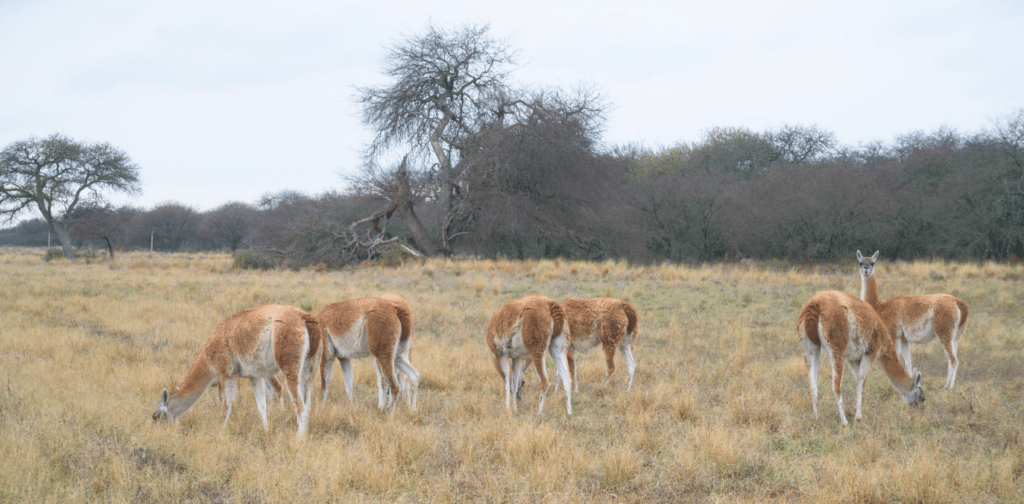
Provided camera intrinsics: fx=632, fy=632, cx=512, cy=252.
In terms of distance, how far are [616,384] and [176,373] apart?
6.08 meters

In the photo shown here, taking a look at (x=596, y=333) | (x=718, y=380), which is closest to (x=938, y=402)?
(x=718, y=380)

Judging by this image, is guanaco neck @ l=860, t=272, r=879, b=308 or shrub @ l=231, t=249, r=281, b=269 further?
shrub @ l=231, t=249, r=281, b=269

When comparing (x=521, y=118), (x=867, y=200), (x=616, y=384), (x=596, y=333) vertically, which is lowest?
(x=616, y=384)

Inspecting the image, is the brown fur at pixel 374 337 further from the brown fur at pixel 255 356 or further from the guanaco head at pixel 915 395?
the guanaco head at pixel 915 395

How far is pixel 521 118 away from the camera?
1203 inches

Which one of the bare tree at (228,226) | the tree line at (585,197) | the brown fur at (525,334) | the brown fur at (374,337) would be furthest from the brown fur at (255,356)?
the bare tree at (228,226)

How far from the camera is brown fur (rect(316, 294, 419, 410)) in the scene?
23.0 ft

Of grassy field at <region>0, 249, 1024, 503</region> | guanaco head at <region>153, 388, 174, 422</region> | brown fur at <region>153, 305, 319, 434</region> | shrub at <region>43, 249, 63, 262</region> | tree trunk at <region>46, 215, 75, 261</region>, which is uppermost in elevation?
tree trunk at <region>46, 215, 75, 261</region>

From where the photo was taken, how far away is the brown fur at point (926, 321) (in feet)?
28.7

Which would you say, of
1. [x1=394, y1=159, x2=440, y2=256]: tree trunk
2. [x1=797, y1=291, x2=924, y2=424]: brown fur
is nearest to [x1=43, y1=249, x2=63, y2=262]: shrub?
[x1=394, y1=159, x2=440, y2=256]: tree trunk

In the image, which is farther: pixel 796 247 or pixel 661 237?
pixel 661 237

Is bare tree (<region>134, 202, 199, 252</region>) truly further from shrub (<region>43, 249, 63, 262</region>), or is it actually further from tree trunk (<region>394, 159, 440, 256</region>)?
tree trunk (<region>394, 159, 440, 256</region>)

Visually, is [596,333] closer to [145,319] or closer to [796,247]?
[145,319]

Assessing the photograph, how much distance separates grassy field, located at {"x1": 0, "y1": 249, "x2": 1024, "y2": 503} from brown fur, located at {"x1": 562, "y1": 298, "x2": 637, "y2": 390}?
0.53m
